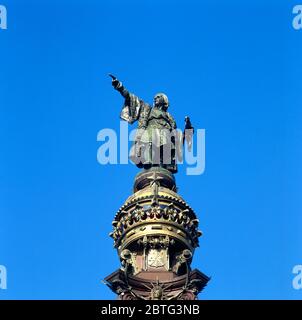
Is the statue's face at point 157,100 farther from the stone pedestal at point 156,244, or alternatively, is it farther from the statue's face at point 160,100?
the stone pedestal at point 156,244

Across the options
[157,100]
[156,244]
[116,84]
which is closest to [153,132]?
[157,100]

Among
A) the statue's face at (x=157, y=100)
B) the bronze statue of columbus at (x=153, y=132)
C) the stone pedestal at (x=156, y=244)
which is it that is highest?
the statue's face at (x=157, y=100)

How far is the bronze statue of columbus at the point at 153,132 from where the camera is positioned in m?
52.2

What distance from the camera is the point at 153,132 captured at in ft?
172

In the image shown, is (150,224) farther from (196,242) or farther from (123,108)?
(123,108)

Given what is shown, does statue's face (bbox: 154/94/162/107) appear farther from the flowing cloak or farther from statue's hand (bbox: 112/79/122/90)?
statue's hand (bbox: 112/79/122/90)

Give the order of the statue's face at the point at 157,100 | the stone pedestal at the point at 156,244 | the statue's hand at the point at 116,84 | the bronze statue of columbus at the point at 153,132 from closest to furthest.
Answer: the stone pedestal at the point at 156,244 → the statue's hand at the point at 116,84 → the bronze statue of columbus at the point at 153,132 → the statue's face at the point at 157,100

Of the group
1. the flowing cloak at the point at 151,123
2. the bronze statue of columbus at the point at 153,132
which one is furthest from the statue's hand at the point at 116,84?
the flowing cloak at the point at 151,123

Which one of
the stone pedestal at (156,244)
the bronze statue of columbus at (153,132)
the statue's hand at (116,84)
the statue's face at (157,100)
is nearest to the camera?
the stone pedestal at (156,244)

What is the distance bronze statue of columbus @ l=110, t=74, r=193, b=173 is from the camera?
52.2 m

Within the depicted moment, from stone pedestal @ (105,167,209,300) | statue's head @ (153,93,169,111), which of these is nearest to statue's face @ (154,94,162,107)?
statue's head @ (153,93,169,111)

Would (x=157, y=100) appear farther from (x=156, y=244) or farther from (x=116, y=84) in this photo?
(x=156, y=244)

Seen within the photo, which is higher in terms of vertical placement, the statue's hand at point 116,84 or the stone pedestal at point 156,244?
the statue's hand at point 116,84
